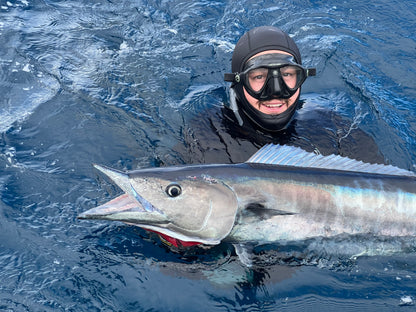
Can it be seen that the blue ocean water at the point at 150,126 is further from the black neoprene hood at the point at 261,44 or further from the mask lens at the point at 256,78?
the mask lens at the point at 256,78

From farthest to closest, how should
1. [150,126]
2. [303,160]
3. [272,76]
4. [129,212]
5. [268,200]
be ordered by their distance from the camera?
[150,126] → [272,76] → [303,160] → [268,200] → [129,212]

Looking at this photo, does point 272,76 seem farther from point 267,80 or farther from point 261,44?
point 261,44

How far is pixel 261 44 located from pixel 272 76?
567 millimetres

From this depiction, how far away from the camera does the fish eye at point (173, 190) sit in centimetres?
344

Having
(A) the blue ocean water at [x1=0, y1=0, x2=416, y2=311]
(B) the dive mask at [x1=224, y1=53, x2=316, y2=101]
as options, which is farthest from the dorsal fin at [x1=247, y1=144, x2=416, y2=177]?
(B) the dive mask at [x1=224, y1=53, x2=316, y2=101]

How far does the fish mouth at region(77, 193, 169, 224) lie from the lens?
328 centimetres

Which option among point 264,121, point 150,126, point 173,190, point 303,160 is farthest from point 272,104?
point 173,190

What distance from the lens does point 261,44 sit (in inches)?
199

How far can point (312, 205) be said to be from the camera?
12.1 feet

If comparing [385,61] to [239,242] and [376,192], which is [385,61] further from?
[239,242]

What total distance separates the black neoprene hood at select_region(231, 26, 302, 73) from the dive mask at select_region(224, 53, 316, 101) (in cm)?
20

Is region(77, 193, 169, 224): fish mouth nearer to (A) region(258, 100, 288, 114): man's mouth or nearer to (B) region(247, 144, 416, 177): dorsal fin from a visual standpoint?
(B) region(247, 144, 416, 177): dorsal fin

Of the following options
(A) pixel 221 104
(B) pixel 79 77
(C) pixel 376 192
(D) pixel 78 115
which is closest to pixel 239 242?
(C) pixel 376 192

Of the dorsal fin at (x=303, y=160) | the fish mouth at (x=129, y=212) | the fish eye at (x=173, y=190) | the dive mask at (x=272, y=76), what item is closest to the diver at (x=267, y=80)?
the dive mask at (x=272, y=76)
